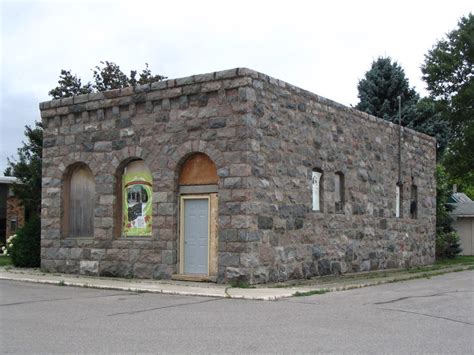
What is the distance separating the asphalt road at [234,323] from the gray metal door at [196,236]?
2.39 m

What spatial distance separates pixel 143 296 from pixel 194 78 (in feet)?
18.1

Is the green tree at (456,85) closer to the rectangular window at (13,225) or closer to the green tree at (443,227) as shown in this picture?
the green tree at (443,227)

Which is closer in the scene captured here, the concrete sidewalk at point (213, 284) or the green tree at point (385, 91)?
the concrete sidewalk at point (213, 284)

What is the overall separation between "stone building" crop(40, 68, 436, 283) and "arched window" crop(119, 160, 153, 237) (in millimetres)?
33

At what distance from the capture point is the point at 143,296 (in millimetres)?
13078

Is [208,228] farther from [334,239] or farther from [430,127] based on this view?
[430,127]

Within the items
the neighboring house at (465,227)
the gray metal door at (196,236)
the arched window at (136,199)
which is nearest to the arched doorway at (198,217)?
the gray metal door at (196,236)

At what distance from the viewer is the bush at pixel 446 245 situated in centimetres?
2819

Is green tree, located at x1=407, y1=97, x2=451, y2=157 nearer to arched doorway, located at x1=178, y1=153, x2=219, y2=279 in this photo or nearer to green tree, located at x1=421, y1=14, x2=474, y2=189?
green tree, located at x1=421, y1=14, x2=474, y2=189

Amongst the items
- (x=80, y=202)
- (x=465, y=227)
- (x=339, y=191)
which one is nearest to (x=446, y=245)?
(x=465, y=227)

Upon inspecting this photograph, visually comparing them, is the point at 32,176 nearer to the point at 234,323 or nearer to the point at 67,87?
the point at 67,87

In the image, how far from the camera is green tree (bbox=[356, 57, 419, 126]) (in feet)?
102

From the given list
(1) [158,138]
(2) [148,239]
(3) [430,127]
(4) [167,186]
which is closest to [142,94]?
(1) [158,138]

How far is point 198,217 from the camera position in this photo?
51.8 feet
